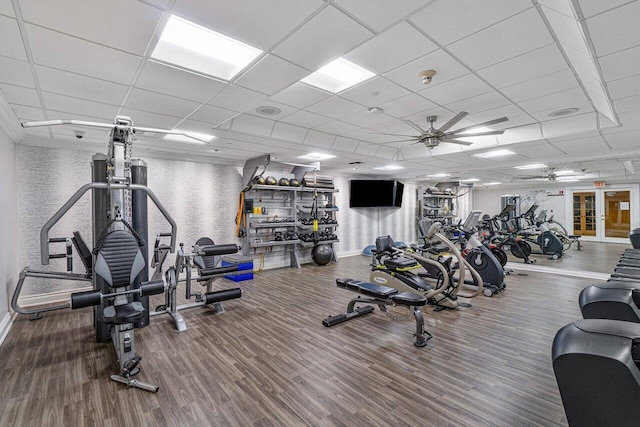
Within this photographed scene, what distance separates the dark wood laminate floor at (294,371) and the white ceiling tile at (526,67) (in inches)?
110

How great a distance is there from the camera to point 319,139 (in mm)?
5262

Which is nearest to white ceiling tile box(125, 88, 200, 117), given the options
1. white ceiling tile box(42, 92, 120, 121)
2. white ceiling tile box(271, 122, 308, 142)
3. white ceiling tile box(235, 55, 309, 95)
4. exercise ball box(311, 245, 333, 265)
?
white ceiling tile box(42, 92, 120, 121)

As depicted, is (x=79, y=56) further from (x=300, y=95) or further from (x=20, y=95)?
(x=300, y=95)

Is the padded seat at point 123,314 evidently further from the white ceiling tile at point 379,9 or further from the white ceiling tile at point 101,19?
the white ceiling tile at point 379,9

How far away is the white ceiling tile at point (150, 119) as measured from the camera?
3.61 meters

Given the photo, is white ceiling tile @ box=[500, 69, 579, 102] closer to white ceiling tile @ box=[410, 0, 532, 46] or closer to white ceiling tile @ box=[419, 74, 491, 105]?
white ceiling tile @ box=[419, 74, 491, 105]

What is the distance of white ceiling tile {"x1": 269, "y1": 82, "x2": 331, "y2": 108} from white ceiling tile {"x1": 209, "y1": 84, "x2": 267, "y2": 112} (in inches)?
9.7

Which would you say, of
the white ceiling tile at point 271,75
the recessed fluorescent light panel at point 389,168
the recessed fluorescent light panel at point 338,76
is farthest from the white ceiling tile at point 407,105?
the recessed fluorescent light panel at point 389,168

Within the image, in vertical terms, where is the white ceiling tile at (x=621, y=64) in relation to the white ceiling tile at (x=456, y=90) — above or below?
below

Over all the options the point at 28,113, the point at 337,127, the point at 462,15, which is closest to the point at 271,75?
the point at 462,15

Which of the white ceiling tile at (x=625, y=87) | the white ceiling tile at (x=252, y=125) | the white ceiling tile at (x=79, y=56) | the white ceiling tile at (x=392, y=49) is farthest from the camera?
the white ceiling tile at (x=252, y=125)

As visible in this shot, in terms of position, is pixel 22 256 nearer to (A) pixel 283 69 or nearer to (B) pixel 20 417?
(B) pixel 20 417

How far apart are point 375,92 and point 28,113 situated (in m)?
4.16

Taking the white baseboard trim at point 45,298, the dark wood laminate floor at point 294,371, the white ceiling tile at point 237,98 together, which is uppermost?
the white ceiling tile at point 237,98
